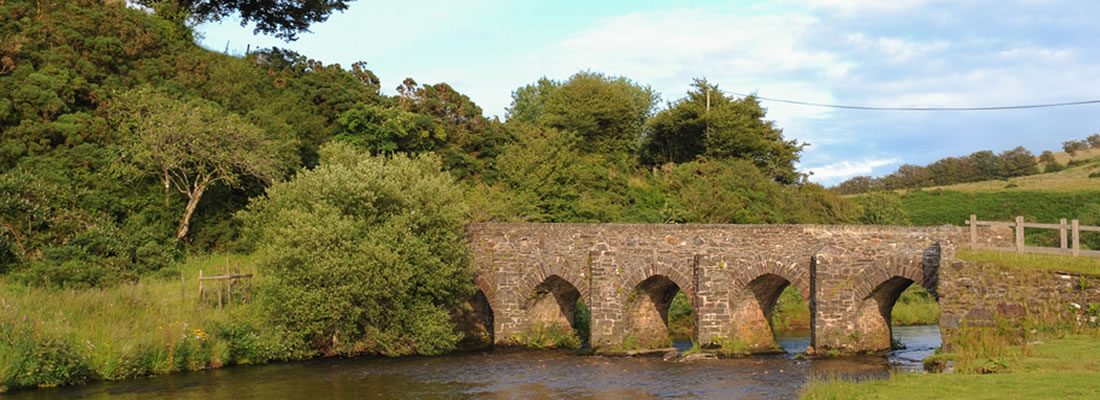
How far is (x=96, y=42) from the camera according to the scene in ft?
151

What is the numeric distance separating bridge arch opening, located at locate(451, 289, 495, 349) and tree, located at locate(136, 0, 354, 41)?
22309 mm

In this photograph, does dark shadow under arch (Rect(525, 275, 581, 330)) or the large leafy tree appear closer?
dark shadow under arch (Rect(525, 275, 581, 330))

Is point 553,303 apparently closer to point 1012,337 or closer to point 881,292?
point 881,292

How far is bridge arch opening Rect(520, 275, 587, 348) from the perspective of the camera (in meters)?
36.3

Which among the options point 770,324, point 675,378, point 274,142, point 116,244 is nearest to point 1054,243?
point 770,324

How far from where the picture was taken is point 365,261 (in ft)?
104

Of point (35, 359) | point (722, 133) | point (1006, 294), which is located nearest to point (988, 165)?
point (722, 133)

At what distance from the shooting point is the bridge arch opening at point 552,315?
1428 inches

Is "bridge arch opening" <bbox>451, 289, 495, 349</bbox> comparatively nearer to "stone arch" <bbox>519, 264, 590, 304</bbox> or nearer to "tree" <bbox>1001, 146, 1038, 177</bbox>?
"stone arch" <bbox>519, 264, 590, 304</bbox>

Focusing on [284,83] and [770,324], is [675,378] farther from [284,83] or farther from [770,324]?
[284,83]

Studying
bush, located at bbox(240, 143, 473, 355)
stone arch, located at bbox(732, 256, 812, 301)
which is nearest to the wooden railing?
stone arch, located at bbox(732, 256, 812, 301)

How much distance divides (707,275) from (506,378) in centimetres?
779

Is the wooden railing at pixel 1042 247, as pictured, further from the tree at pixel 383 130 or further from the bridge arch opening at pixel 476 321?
the tree at pixel 383 130

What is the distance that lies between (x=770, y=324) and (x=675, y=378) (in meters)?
7.01
